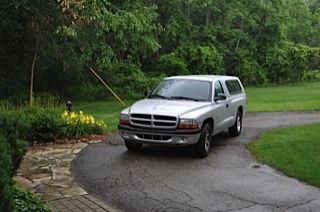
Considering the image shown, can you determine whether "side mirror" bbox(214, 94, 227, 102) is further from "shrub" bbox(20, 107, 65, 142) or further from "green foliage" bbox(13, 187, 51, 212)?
"green foliage" bbox(13, 187, 51, 212)

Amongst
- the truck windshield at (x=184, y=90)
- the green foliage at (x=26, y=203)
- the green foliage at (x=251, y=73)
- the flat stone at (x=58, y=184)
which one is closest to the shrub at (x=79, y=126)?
the truck windshield at (x=184, y=90)

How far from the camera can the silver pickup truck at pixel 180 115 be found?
965cm

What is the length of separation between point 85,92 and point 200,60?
1004 cm

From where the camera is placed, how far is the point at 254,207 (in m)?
6.73

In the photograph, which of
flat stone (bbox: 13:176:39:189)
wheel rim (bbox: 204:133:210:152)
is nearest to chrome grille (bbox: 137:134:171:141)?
wheel rim (bbox: 204:133:210:152)

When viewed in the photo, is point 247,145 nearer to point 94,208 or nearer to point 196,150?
point 196,150

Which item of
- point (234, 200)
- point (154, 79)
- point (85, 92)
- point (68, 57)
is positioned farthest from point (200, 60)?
point (234, 200)

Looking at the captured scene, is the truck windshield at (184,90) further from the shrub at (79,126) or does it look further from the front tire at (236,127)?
the shrub at (79,126)

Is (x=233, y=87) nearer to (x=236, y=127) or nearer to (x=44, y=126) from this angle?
(x=236, y=127)

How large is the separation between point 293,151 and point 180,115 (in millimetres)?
2734

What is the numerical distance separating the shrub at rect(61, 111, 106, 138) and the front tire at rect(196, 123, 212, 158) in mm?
3832

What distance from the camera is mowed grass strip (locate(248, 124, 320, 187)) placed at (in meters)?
8.67

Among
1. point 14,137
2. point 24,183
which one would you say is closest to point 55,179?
point 24,183

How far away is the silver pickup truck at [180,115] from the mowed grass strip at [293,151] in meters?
1.15
